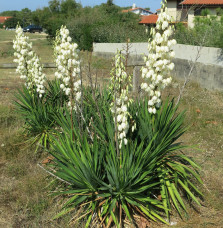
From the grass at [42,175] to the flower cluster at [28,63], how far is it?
2.95 ft

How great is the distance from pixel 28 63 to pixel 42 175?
1.71 metres

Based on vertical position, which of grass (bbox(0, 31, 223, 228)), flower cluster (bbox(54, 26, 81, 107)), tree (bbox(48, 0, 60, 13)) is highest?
tree (bbox(48, 0, 60, 13))

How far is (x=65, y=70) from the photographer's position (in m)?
3.38

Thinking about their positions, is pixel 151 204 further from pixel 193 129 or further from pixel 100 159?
pixel 193 129

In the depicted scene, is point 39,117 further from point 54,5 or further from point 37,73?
point 54,5

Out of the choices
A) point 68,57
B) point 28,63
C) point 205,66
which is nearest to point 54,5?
point 205,66

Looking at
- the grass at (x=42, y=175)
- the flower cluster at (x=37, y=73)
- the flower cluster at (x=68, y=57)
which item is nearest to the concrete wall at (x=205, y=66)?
the grass at (x=42, y=175)

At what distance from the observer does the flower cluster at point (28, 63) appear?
421cm

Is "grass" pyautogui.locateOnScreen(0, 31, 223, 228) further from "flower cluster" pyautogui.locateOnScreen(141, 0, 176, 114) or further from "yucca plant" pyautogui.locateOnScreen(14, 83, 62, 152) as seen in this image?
"flower cluster" pyautogui.locateOnScreen(141, 0, 176, 114)

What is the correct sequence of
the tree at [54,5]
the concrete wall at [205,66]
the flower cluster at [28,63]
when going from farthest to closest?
the tree at [54,5]
the concrete wall at [205,66]
the flower cluster at [28,63]

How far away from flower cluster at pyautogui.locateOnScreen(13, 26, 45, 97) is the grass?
0.90 m

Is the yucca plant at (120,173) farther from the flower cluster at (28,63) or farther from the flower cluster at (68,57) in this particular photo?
the flower cluster at (28,63)

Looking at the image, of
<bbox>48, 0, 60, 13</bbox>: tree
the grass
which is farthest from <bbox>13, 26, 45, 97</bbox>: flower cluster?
<bbox>48, 0, 60, 13</bbox>: tree

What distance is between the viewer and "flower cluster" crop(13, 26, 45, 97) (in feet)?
13.8
